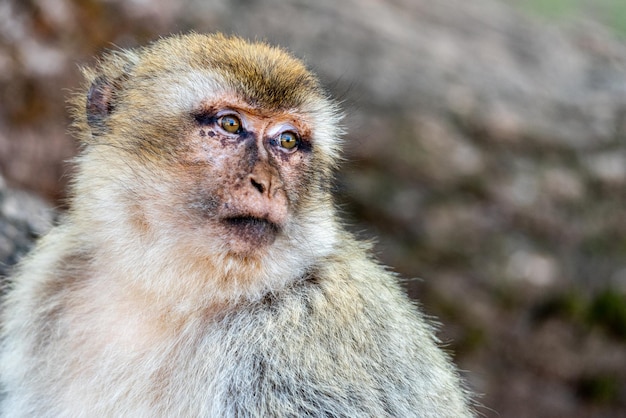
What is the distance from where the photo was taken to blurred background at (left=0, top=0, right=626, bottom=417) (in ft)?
16.5

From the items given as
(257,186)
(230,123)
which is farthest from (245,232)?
→ (230,123)

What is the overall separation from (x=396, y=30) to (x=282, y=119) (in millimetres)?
4226

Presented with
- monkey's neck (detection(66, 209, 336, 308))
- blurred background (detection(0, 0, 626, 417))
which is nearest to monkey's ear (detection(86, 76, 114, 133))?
monkey's neck (detection(66, 209, 336, 308))

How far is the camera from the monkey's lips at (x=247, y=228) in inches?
95.3

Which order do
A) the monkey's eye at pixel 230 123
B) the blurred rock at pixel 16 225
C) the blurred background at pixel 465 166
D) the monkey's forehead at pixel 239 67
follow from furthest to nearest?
the blurred background at pixel 465 166 < the blurred rock at pixel 16 225 < the monkey's forehead at pixel 239 67 < the monkey's eye at pixel 230 123

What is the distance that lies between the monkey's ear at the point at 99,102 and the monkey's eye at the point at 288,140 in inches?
27.4

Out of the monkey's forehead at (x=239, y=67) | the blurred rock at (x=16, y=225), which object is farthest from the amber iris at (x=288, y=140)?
the blurred rock at (x=16, y=225)

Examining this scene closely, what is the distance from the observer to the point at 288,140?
2691 mm

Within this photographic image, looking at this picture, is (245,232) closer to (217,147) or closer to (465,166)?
(217,147)

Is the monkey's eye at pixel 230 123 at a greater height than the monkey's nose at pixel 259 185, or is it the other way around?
the monkey's eye at pixel 230 123

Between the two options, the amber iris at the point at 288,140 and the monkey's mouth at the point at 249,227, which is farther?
the amber iris at the point at 288,140

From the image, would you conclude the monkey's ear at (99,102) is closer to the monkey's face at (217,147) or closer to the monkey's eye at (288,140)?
the monkey's face at (217,147)

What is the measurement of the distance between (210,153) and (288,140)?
321 millimetres

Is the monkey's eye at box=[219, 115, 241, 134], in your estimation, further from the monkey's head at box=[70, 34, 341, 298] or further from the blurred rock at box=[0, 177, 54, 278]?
the blurred rock at box=[0, 177, 54, 278]
